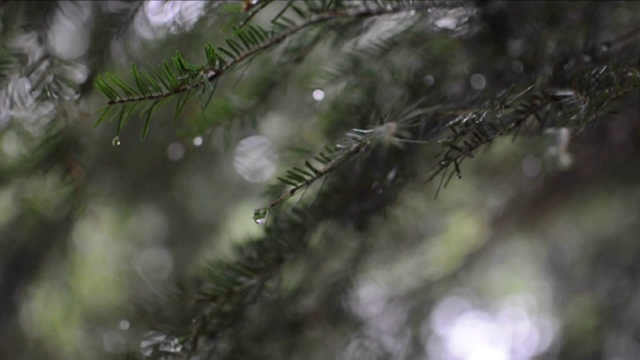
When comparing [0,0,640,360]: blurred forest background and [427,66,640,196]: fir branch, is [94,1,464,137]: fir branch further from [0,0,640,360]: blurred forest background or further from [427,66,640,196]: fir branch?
[427,66,640,196]: fir branch

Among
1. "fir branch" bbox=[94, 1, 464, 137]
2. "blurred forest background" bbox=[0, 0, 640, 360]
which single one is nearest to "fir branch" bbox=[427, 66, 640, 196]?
"blurred forest background" bbox=[0, 0, 640, 360]

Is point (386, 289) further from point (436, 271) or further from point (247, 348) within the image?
point (247, 348)

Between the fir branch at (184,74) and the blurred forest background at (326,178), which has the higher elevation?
the fir branch at (184,74)

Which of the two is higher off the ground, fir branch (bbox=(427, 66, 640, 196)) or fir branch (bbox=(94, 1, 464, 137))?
fir branch (bbox=(94, 1, 464, 137))

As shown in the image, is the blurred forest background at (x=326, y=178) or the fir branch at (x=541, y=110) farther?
the blurred forest background at (x=326, y=178)

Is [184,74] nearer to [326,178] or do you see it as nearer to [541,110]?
[326,178]

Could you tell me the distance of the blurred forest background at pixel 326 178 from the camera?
1.73ft

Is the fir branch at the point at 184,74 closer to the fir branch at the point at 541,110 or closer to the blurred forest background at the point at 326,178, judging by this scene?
the blurred forest background at the point at 326,178

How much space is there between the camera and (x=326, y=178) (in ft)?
1.42

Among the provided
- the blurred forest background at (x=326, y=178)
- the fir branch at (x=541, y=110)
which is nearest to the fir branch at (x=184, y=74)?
the blurred forest background at (x=326, y=178)

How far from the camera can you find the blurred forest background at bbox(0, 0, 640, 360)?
0.53 metres

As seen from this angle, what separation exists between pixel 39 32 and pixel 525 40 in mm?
414

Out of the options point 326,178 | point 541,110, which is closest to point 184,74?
point 326,178

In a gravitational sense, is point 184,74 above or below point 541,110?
above
